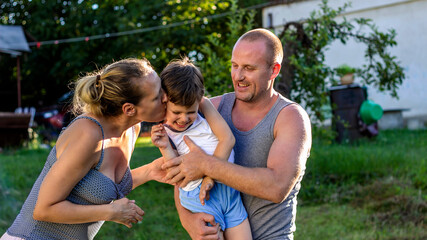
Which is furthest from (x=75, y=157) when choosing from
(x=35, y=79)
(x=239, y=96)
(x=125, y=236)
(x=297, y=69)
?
A: (x=35, y=79)

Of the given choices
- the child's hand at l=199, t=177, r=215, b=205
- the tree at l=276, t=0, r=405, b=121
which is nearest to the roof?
the tree at l=276, t=0, r=405, b=121

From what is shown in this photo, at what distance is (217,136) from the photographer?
2.84m

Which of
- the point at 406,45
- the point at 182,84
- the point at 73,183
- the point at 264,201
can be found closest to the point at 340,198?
the point at 264,201

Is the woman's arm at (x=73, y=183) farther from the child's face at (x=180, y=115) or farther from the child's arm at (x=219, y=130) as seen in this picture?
the child's arm at (x=219, y=130)

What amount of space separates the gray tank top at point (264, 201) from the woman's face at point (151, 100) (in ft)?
1.68

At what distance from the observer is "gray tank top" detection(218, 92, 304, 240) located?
284cm

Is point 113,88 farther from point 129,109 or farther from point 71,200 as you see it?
point 71,200

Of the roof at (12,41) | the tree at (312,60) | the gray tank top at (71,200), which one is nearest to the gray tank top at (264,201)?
the gray tank top at (71,200)

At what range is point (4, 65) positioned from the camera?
66.2 feet

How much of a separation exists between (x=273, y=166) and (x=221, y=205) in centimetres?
36

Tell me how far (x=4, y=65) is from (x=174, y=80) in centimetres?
1927

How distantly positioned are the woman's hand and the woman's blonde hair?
0.50 metres

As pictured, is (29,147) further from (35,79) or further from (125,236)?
(35,79)

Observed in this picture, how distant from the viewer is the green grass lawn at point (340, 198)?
17.6 ft
